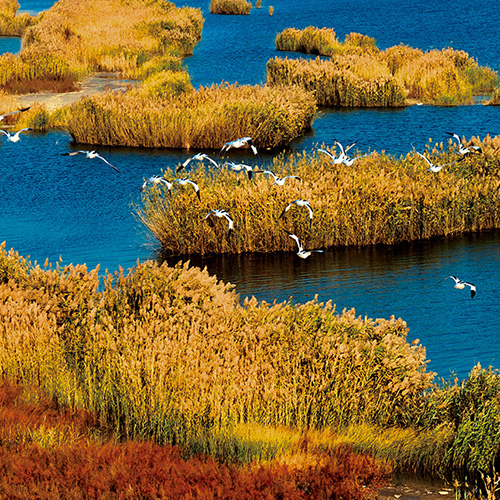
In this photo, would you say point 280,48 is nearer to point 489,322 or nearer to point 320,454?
point 489,322

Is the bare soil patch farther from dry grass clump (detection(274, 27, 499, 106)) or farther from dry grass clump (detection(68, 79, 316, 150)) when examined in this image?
dry grass clump (detection(274, 27, 499, 106))

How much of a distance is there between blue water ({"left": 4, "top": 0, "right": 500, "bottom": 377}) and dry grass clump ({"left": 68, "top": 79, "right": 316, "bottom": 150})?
0.73 meters

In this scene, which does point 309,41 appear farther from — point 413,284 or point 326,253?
point 413,284

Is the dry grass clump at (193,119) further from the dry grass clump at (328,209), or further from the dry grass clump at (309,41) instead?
the dry grass clump at (309,41)

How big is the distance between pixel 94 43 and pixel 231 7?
35869mm

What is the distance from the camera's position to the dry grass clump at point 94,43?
1789 inches

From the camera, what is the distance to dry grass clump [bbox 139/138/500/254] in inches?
855

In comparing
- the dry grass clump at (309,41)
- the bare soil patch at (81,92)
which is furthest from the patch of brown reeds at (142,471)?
the dry grass clump at (309,41)

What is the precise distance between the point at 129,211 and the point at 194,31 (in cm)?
4373

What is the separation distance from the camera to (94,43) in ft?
176

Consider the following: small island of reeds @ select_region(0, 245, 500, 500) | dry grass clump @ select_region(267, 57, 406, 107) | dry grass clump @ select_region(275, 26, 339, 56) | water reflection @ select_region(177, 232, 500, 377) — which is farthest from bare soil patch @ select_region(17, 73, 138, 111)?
small island of reeds @ select_region(0, 245, 500, 500)

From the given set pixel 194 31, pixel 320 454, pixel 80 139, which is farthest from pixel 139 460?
pixel 194 31

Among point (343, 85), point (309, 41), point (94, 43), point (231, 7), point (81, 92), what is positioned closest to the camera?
point (343, 85)

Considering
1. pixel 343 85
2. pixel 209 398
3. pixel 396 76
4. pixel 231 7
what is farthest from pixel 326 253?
pixel 231 7
